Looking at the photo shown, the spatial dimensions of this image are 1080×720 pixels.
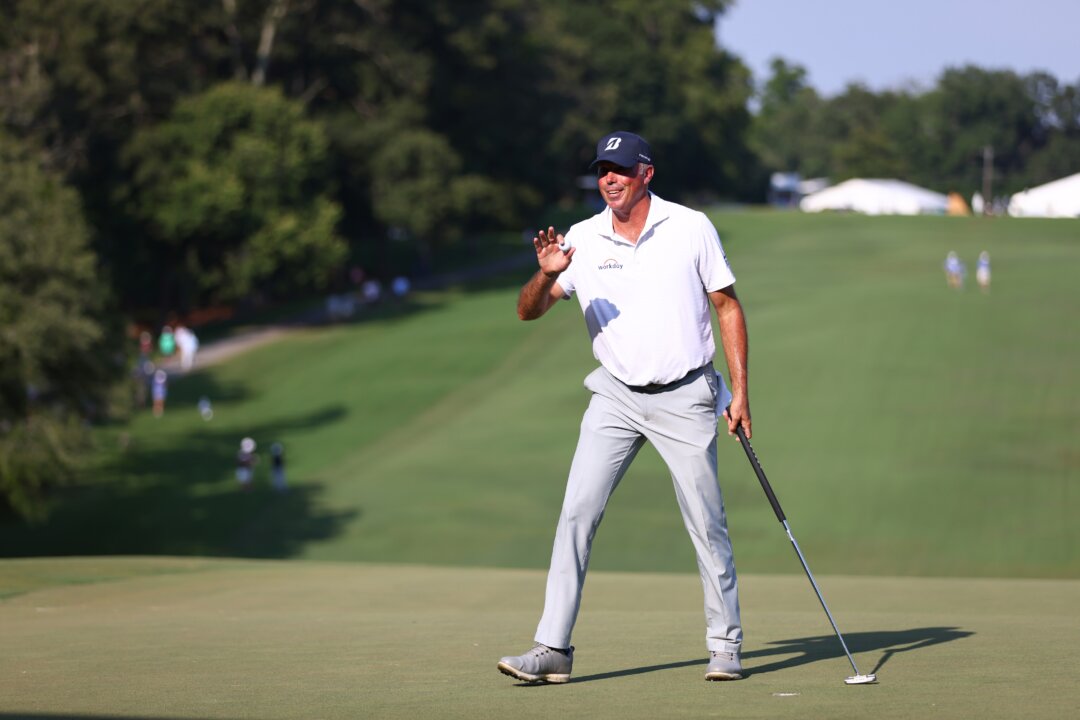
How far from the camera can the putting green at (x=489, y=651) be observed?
5516 millimetres

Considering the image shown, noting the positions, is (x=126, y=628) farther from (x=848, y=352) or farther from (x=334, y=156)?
(x=334, y=156)

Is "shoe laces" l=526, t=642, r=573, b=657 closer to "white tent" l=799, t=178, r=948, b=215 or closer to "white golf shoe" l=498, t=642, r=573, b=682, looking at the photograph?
"white golf shoe" l=498, t=642, r=573, b=682

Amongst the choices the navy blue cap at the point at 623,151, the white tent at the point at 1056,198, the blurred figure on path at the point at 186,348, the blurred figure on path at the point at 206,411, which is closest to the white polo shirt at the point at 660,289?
the navy blue cap at the point at 623,151

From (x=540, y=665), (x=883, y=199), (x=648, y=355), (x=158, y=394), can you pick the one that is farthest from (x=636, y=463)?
(x=883, y=199)

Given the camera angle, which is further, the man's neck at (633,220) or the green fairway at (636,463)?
the green fairway at (636,463)

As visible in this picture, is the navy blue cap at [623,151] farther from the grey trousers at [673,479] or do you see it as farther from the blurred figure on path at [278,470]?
the blurred figure on path at [278,470]

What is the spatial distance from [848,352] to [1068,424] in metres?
8.11

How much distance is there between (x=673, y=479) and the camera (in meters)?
6.56

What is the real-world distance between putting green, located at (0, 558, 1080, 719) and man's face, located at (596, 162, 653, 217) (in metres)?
2.05

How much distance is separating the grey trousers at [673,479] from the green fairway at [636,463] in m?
18.0

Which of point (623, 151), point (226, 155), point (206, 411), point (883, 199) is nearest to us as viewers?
point (623, 151)

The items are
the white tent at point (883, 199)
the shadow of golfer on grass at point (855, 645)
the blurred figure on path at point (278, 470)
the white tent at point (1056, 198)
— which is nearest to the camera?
the shadow of golfer on grass at point (855, 645)

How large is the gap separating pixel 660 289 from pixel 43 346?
23.1m

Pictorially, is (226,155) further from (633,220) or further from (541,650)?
(541,650)
